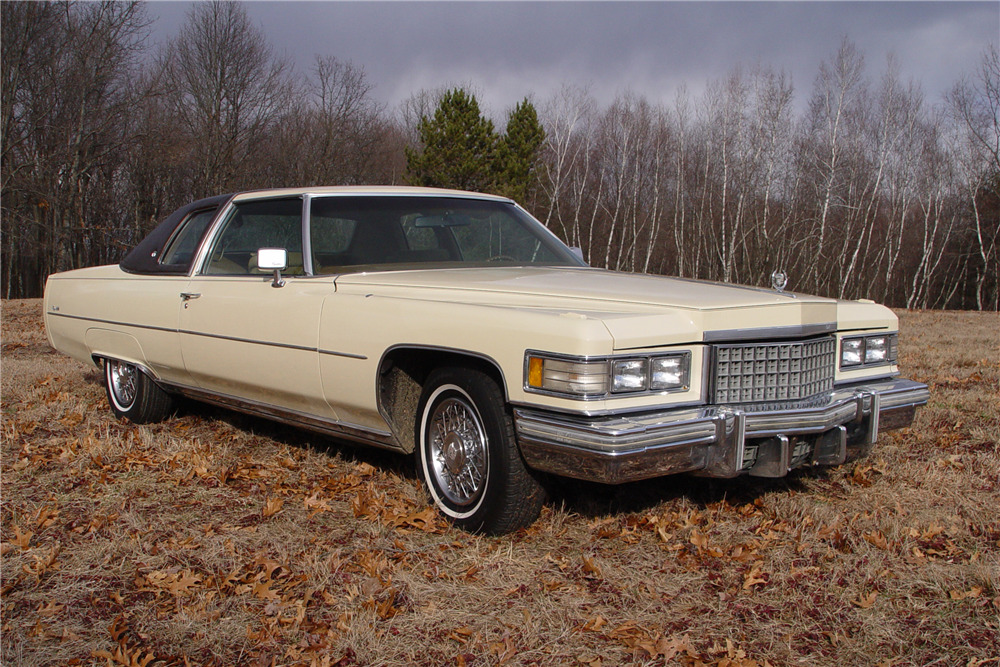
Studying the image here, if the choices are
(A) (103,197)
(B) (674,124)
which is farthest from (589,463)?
(A) (103,197)

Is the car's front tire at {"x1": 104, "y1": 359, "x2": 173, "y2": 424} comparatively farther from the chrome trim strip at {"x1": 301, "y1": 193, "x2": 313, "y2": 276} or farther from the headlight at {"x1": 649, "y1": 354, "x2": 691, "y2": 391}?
the headlight at {"x1": 649, "y1": 354, "x2": 691, "y2": 391}

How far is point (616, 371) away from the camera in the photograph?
Answer: 302 cm

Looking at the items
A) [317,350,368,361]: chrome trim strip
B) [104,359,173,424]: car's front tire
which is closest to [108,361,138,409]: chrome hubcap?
[104,359,173,424]: car's front tire

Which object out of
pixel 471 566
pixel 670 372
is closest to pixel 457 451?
pixel 471 566

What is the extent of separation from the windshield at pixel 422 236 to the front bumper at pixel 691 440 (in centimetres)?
164

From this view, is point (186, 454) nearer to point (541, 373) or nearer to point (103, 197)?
point (541, 373)

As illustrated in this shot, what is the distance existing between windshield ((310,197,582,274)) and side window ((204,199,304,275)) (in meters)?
0.19

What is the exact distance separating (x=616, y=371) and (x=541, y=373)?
0.27 m

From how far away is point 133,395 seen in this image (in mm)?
5750

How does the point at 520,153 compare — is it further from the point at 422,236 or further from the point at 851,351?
the point at 851,351

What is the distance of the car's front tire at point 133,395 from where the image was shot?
562 cm

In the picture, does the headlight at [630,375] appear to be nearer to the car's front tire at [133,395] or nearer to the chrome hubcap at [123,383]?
the car's front tire at [133,395]

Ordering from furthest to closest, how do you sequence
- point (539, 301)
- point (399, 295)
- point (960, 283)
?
point (960, 283) → point (399, 295) → point (539, 301)

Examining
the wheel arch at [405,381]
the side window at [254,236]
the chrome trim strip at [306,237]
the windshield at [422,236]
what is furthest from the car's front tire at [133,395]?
the wheel arch at [405,381]
